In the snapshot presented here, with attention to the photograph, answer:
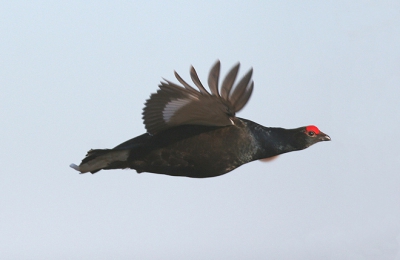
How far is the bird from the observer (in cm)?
741

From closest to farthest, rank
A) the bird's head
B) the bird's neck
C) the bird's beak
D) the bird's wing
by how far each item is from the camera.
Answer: the bird's wing → the bird's neck → the bird's head → the bird's beak

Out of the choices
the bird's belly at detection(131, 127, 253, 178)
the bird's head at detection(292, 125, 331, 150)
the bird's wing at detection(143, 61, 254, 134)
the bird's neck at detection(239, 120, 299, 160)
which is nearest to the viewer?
the bird's wing at detection(143, 61, 254, 134)

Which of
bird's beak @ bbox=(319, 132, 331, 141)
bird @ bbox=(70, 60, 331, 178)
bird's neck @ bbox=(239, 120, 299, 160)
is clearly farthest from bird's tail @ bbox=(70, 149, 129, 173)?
bird's beak @ bbox=(319, 132, 331, 141)

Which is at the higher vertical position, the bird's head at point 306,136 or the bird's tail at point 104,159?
the bird's head at point 306,136

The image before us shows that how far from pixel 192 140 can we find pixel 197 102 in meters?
0.70

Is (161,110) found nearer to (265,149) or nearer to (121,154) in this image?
(121,154)

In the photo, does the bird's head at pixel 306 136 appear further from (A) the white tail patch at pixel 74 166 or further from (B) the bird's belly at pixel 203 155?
(A) the white tail patch at pixel 74 166

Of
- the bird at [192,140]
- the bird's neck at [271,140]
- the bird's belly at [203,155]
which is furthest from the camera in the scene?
the bird's neck at [271,140]

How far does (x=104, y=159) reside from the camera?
813 cm

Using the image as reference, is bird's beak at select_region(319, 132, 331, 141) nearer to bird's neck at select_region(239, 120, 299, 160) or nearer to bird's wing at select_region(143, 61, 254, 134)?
bird's neck at select_region(239, 120, 299, 160)

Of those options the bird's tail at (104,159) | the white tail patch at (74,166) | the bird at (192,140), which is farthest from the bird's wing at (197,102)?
the white tail patch at (74,166)

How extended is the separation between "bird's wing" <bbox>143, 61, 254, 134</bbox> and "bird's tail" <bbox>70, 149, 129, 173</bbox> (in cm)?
54

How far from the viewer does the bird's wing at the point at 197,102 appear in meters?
7.06

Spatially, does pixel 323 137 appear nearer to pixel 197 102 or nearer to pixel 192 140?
pixel 192 140
